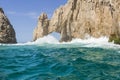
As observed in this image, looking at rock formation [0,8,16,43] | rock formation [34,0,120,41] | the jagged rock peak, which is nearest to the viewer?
rock formation [34,0,120,41]

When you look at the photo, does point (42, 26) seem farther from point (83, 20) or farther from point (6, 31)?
point (83, 20)

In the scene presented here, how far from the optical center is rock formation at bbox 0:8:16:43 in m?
86.3

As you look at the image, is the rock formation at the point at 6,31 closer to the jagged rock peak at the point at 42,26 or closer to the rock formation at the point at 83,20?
the jagged rock peak at the point at 42,26

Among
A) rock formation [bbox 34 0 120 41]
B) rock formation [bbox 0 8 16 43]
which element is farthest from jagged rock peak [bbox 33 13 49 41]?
rock formation [bbox 0 8 16 43]

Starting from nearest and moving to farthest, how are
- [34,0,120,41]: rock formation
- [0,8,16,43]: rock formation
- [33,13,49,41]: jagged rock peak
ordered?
[34,0,120,41]: rock formation, [0,8,16,43]: rock formation, [33,13,49,41]: jagged rock peak

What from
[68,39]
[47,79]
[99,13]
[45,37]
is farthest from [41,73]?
[45,37]

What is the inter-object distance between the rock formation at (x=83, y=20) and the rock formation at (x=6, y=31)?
27.7 feet

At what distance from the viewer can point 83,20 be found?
78.9 m

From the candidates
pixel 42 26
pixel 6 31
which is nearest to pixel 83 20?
pixel 42 26

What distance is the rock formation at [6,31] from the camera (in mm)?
→ 86312

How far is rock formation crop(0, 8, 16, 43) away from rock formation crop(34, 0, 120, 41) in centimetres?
843

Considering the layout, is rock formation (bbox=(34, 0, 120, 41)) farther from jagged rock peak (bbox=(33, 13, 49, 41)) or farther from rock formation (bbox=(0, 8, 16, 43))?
rock formation (bbox=(0, 8, 16, 43))

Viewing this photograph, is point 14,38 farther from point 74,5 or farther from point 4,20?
point 74,5

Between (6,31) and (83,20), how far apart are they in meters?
23.1
